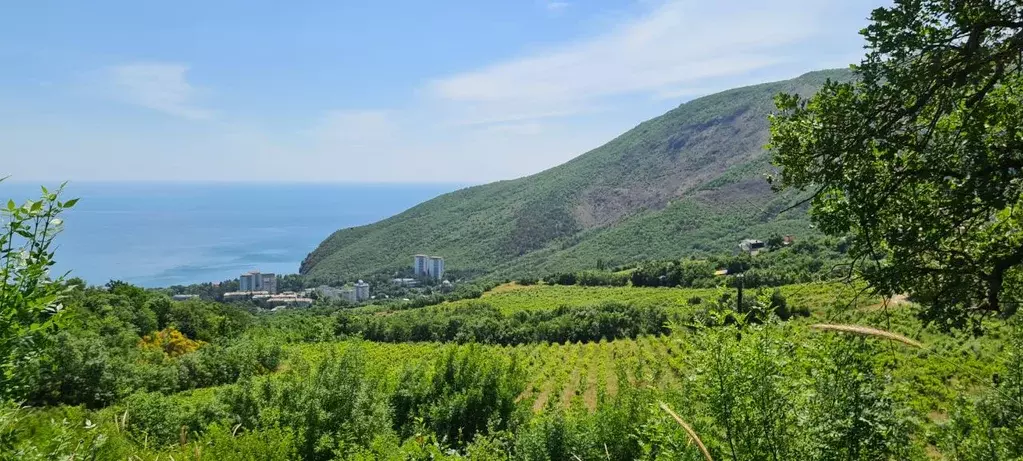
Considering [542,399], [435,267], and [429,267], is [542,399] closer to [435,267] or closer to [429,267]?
[435,267]

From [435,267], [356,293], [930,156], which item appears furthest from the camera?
[435,267]

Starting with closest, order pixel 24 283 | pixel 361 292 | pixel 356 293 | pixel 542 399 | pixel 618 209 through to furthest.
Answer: pixel 24 283, pixel 542 399, pixel 356 293, pixel 361 292, pixel 618 209

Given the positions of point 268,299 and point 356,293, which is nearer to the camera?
point 268,299

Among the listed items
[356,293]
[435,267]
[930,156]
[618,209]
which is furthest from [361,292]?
[930,156]

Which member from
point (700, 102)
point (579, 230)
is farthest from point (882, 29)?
point (700, 102)

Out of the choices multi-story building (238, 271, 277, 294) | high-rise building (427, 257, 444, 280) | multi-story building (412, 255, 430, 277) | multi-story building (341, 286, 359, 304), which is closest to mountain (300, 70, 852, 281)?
high-rise building (427, 257, 444, 280)

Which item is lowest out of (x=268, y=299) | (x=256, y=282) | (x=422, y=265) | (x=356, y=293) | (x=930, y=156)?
(x=356, y=293)

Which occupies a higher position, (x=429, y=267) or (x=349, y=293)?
(x=429, y=267)

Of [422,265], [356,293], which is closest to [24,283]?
[356,293]
